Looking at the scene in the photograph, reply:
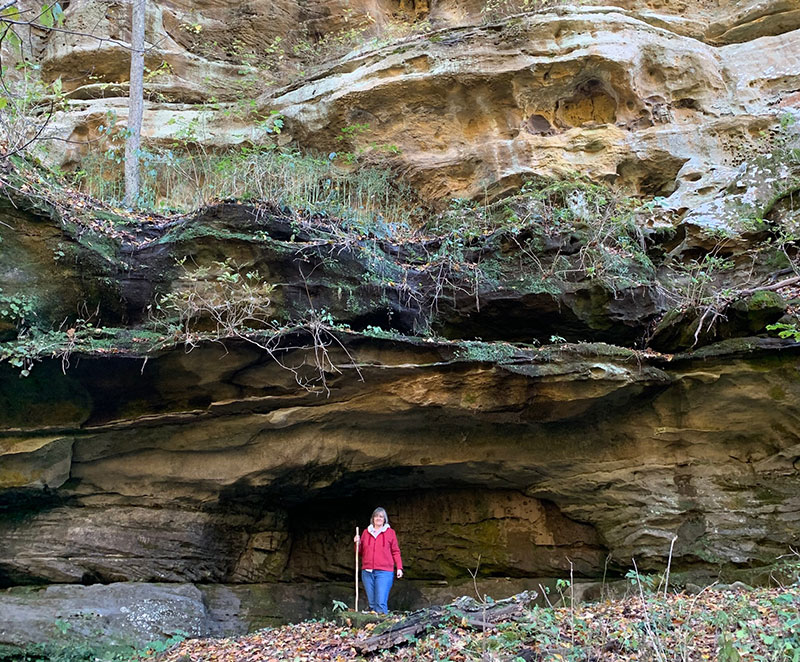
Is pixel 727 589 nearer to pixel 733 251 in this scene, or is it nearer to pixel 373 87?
pixel 733 251

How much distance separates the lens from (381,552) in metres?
6.74

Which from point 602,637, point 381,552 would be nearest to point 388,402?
point 381,552

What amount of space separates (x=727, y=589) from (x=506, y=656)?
2.91 meters

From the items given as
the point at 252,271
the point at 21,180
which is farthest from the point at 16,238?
the point at 252,271

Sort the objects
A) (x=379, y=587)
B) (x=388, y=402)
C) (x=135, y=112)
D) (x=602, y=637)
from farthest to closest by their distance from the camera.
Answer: (x=135, y=112) → (x=388, y=402) → (x=379, y=587) → (x=602, y=637)

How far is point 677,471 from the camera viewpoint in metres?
7.47

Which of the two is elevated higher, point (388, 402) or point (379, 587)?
point (388, 402)

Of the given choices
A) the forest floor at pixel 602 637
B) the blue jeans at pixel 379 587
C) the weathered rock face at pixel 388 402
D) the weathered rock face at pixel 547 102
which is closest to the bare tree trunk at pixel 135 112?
the weathered rock face at pixel 547 102

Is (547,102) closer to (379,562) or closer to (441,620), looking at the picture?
(379,562)

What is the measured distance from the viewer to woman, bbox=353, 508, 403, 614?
22.0ft

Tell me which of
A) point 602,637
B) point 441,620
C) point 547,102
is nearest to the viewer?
point 602,637

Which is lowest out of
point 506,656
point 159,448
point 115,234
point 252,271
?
point 506,656

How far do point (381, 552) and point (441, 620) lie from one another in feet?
5.77

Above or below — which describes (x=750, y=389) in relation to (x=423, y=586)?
above
